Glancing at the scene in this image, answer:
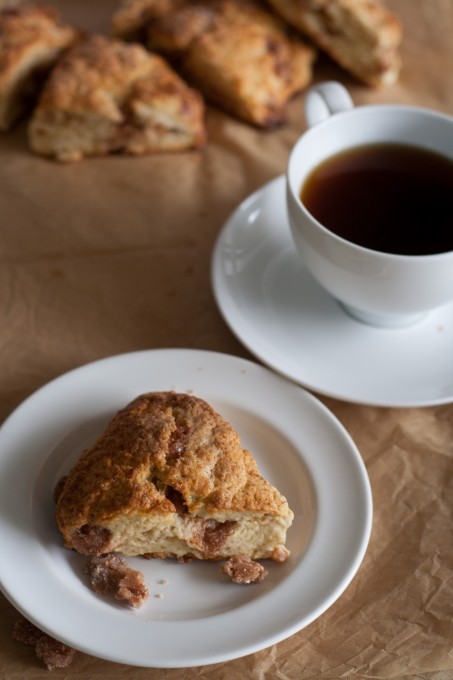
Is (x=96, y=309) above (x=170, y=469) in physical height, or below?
below

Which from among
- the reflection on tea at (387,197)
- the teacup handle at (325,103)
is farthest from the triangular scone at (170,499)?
the teacup handle at (325,103)

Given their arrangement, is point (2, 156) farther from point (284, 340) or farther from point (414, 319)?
point (414, 319)

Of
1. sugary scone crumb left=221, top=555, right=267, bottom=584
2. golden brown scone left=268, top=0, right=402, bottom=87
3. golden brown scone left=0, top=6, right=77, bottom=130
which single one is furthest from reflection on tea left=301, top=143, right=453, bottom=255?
golden brown scone left=0, top=6, right=77, bottom=130

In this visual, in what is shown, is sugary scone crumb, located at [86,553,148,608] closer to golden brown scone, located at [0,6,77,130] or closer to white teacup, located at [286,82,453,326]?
white teacup, located at [286,82,453,326]

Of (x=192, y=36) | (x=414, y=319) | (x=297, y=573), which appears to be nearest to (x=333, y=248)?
(x=414, y=319)

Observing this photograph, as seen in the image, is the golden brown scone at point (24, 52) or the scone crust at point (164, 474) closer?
the scone crust at point (164, 474)

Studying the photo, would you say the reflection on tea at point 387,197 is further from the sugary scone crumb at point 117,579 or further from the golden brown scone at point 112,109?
the sugary scone crumb at point 117,579
